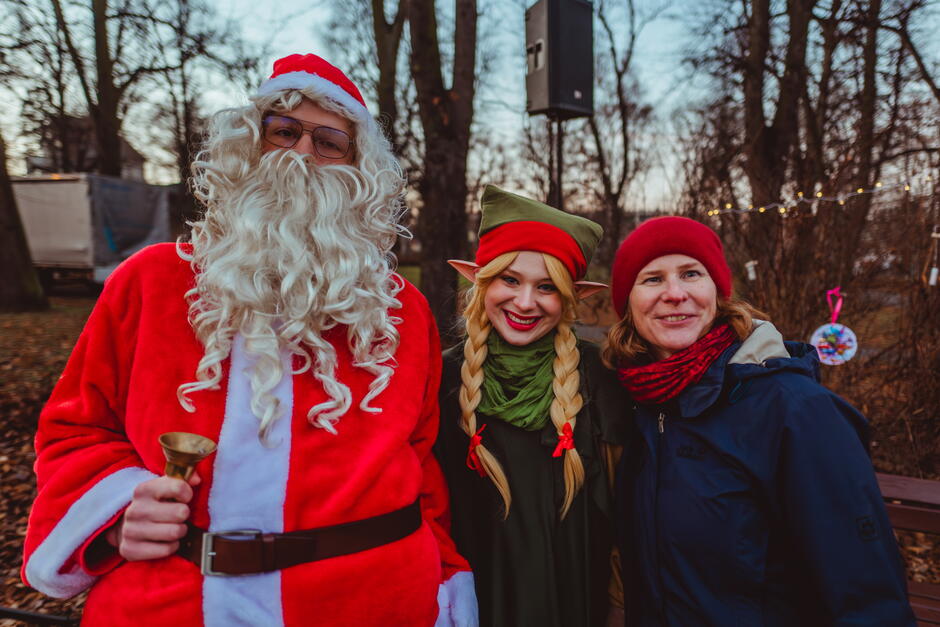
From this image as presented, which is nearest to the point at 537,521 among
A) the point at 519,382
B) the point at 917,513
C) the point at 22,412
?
the point at 519,382

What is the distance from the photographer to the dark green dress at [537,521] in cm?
176

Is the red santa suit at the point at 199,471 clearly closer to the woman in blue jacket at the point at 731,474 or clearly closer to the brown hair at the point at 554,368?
the brown hair at the point at 554,368

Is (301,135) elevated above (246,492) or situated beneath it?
elevated above

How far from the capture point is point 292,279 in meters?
1.43

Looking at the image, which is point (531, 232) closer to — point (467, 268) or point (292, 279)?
point (467, 268)

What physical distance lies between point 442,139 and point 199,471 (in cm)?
422

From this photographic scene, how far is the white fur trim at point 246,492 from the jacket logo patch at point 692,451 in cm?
114

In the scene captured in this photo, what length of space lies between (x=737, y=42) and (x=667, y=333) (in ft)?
29.2

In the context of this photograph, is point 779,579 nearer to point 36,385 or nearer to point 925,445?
point 925,445

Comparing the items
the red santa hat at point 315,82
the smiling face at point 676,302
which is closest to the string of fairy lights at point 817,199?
the smiling face at point 676,302

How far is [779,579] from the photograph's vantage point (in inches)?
61.3

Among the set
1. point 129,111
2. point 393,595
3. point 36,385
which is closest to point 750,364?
point 393,595

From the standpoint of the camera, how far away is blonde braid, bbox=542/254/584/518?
1794 millimetres

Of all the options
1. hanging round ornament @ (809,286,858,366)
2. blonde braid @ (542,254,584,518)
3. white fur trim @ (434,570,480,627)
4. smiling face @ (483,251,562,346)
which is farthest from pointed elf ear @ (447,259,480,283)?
hanging round ornament @ (809,286,858,366)
